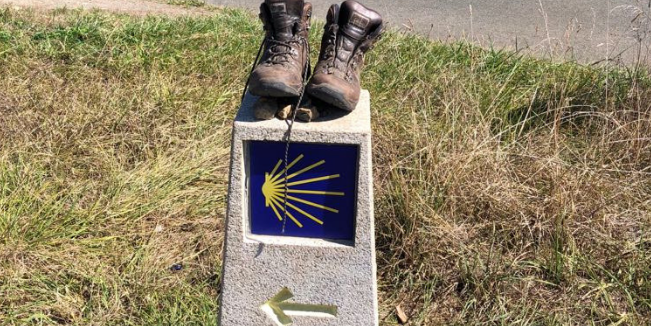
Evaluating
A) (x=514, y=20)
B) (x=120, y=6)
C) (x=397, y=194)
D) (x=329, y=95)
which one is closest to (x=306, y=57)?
(x=329, y=95)

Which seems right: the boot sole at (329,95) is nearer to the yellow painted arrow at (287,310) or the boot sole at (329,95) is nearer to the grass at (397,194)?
the yellow painted arrow at (287,310)

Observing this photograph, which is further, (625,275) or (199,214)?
(199,214)

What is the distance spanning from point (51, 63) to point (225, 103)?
1178mm

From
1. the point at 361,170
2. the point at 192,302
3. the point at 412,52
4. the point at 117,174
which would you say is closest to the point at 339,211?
the point at 361,170

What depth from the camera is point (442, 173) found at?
296 cm

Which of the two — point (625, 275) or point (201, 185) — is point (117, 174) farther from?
point (625, 275)

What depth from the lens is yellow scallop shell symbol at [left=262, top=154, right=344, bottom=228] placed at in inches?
77.9

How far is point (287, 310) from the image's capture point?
2.17m

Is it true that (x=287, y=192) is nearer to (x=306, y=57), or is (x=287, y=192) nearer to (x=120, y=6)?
(x=306, y=57)

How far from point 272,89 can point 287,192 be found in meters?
0.31

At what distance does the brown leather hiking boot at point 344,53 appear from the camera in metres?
1.93

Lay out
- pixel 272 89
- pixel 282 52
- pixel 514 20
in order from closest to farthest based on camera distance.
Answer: pixel 272 89, pixel 282 52, pixel 514 20

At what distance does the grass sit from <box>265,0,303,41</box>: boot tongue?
1.11m

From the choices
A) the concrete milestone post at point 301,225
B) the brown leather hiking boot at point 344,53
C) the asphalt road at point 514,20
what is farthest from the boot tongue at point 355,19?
the asphalt road at point 514,20
